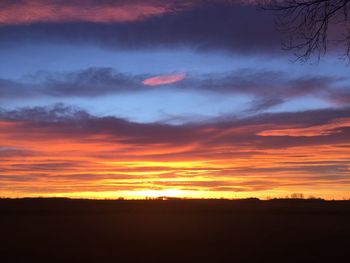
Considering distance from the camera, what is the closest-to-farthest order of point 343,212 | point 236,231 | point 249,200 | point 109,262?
point 109,262 → point 236,231 → point 343,212 → point 249,200

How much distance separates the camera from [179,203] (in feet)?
91.2

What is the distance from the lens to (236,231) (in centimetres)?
1705

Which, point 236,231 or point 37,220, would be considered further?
point 37,220

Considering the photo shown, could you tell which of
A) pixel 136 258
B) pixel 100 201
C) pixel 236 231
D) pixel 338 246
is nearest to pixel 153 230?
pixel 236 231

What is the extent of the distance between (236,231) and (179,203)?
35.8ft

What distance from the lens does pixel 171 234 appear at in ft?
53.2

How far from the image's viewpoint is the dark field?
43.3 feet

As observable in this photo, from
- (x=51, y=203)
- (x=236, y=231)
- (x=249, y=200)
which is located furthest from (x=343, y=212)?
(x=51, y=203)

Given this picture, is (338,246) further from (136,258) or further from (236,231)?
(136,258)

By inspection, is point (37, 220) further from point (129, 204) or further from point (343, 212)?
point (343, 212)

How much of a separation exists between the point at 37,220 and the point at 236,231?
7496 mm

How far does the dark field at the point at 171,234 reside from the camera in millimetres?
13195

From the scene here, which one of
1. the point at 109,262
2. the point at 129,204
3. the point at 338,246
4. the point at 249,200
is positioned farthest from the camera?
the point at 249,200

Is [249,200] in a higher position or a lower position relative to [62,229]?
higher
